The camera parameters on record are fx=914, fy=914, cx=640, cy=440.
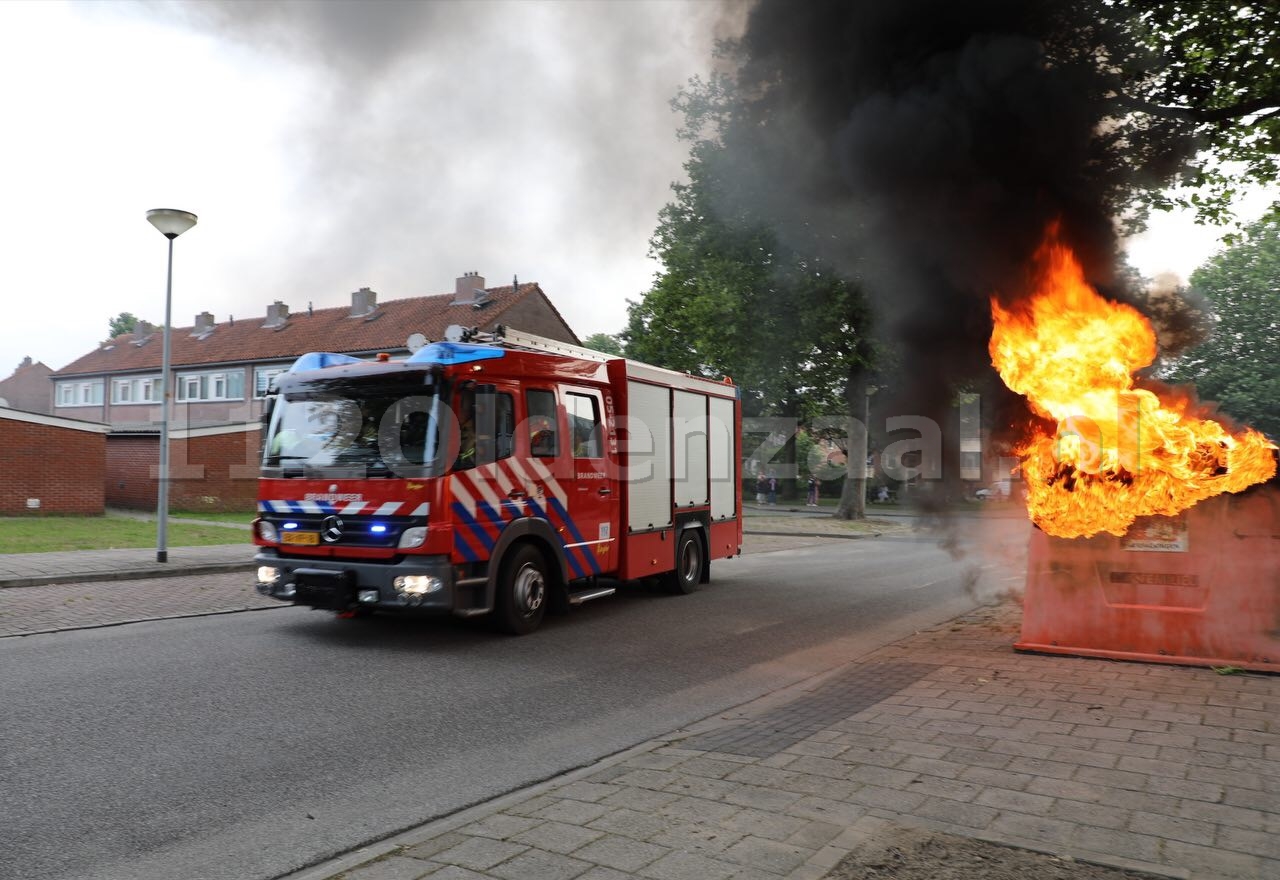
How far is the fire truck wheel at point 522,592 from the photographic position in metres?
8.50

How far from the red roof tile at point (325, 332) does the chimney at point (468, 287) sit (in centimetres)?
31

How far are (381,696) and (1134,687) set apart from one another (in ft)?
17.4

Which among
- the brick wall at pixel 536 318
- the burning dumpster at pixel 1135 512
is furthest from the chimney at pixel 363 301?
the burning dumpster at pixel 1135 512

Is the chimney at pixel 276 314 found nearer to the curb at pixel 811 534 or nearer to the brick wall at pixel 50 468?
the brick wall at pixel 50 468

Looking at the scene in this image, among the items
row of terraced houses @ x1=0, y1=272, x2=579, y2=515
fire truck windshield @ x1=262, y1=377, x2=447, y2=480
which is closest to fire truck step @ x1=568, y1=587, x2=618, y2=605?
fire truck windshield @ x1=262, y1=377, x2=447, y2=480

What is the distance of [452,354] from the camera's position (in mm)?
8086

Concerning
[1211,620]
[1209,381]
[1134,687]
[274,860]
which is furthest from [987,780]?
[1209,381]

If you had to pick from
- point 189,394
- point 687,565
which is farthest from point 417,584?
point 189,394

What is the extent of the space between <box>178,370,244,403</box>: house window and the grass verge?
903 inches

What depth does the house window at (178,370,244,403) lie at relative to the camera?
44312 mm

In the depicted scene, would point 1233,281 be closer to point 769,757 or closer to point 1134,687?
point 1134,687

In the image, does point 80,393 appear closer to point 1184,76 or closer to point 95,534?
point 95,534

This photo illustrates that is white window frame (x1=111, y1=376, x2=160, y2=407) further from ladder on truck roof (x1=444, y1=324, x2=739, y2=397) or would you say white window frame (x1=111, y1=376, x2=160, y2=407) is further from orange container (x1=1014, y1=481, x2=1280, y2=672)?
orange container (x1=1014, y1=481, x2=1280, y2=672)

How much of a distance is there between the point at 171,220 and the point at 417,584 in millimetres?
9461
